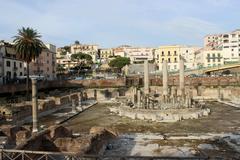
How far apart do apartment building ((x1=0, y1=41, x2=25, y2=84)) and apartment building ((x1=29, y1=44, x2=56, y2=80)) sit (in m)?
7.70

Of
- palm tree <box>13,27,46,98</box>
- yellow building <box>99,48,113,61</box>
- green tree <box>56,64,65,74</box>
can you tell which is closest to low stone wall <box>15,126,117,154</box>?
palm tree <box>13,27,46,98</box>

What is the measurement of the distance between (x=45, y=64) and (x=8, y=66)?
22.4 metres

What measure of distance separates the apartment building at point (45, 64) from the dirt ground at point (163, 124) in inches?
2165

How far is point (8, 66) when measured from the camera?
262ft

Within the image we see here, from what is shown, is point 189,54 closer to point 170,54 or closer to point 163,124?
point 170,54

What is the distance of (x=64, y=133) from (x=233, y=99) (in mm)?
44401

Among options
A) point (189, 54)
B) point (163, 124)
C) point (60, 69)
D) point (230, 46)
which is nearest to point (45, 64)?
point (60, 69)

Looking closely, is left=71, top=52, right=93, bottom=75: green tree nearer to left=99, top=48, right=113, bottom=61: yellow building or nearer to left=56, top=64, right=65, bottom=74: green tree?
left=56, top=64, right=65, bottom=74: green tree

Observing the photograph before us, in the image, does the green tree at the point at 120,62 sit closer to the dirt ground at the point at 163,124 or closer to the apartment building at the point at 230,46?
the apartment building at the point at 230,46

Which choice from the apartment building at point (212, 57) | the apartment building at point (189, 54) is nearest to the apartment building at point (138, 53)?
the apartment building at point (189, 54)

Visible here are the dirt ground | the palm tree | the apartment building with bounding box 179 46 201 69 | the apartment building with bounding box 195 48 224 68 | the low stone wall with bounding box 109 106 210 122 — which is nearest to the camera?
the dirt ground

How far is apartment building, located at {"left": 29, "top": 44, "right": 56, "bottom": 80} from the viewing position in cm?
9696

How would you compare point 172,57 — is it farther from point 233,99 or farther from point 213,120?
point 213,120

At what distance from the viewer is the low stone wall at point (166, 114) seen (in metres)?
40.5
